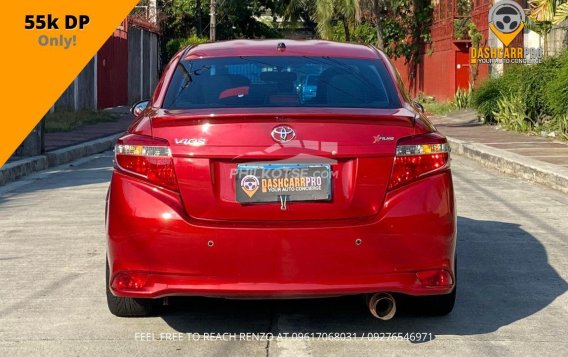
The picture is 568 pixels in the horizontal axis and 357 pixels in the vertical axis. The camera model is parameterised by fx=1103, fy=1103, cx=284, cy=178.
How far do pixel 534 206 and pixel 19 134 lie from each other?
10.0 metres

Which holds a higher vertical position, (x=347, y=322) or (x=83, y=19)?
(x=83, y=19)

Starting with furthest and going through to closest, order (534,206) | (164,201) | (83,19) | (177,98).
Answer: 1. (83,19)
2. (534,206)
3. (177,98)
4. (164,201)

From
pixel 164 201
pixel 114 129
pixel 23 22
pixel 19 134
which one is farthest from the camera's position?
pixel 23 22

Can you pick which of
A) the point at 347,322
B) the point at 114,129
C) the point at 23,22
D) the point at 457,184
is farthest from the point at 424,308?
the point at 23,22

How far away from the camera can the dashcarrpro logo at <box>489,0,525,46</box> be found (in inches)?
879

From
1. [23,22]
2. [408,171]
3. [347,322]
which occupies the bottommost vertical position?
[347,322]

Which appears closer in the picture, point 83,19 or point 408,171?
point 408,171

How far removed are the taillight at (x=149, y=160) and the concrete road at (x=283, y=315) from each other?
0.84 m

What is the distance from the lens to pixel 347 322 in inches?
231

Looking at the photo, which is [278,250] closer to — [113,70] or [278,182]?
[278,182]

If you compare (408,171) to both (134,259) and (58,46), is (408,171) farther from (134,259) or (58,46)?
(58,46)

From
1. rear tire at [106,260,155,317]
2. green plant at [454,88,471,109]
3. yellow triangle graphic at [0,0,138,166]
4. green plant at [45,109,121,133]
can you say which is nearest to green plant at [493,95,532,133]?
green plant at [454,88,471,109]

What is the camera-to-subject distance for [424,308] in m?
5.89

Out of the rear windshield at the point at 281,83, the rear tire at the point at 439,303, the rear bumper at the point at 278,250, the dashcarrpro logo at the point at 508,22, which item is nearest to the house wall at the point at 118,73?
the dashcarrpro logo at the point at 508,22
